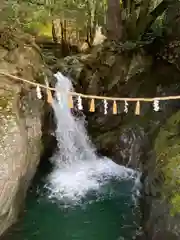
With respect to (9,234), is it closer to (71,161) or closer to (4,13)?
(71,161)

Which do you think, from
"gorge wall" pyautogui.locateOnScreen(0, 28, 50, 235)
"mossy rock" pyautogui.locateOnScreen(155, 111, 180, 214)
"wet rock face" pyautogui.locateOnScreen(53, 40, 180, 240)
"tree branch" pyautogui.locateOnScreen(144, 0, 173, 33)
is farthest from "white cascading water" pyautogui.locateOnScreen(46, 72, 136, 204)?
"tree branch" pyautogui.locateOnScreen(144, 0, 173, 33)

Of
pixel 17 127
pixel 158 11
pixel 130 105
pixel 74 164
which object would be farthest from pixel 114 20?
pixel 17 127

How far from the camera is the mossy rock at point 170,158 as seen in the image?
241 inches

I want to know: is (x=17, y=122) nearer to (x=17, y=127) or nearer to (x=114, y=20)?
(x=17, y=127)

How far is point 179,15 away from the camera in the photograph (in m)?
9.94

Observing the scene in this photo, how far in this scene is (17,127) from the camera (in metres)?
6.94

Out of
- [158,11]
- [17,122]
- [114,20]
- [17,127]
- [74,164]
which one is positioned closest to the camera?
[17,127]

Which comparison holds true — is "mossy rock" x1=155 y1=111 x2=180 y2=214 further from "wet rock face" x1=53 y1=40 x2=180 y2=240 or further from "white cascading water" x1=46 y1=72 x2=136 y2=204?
"white cascading water" x1=46 y1=72 x2=136 y2=204

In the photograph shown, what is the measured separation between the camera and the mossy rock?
611 centimetres

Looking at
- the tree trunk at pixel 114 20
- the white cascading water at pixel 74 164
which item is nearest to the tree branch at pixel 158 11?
the tree trunk at pixel 114 20

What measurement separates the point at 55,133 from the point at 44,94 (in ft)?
4.94

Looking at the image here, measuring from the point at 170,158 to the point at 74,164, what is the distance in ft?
12.0

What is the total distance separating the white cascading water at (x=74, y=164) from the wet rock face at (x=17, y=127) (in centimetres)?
80

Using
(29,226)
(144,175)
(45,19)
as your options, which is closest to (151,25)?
(45,19)
